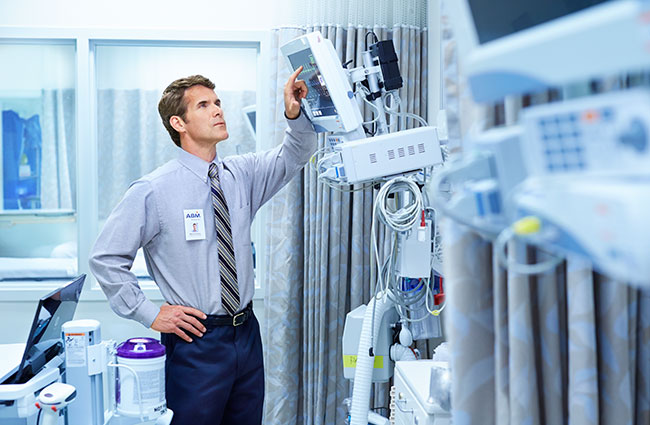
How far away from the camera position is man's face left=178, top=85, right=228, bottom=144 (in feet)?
8.25

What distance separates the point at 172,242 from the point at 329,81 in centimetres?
82

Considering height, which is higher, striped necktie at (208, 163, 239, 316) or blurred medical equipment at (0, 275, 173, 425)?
striped necktie at (208, 163, 239, 316)

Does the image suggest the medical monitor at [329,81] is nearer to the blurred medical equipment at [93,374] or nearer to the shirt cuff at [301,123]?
the shirt cuff at [301,123]

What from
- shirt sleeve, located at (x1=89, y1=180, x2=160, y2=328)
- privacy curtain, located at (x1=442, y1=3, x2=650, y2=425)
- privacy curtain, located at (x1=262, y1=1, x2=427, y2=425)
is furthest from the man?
privacy curtain, located at (x1=442, y1=3, x2=650, y2=425)

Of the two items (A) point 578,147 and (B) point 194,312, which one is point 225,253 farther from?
(A) point 578,147

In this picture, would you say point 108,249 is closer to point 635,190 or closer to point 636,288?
point 636,288

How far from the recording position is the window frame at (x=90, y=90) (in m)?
3.37

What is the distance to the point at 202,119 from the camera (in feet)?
8.27

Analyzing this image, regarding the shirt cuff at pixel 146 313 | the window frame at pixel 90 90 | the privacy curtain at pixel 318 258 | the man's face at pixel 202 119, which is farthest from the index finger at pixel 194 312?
the window frame at pixel 90 90

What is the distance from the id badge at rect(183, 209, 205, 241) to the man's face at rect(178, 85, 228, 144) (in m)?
0.29

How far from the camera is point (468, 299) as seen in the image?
1.13 metres

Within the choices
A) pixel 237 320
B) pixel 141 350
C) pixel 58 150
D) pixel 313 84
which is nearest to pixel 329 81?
pixel 313 84

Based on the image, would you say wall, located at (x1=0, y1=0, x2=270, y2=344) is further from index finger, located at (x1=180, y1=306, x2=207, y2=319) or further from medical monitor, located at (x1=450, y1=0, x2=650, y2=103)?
medical monitor, located at (x1=450, y1=0, x2=650, y2=103)

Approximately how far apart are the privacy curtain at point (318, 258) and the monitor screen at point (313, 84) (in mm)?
1008
